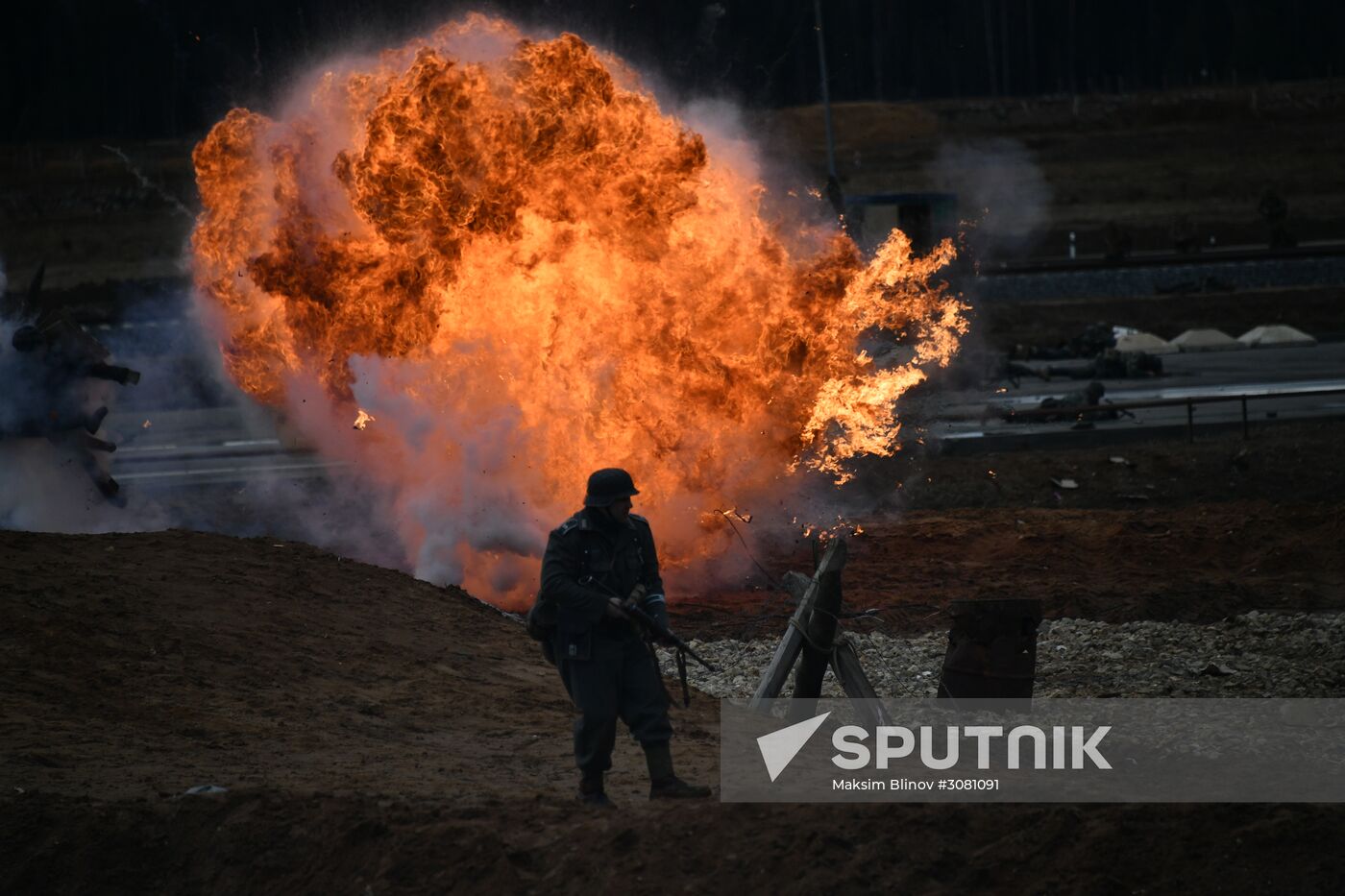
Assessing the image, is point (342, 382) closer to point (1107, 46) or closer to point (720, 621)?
point (720, 621)

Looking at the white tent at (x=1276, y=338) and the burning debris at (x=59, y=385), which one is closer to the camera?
the burning debris at (x=59, y=385)

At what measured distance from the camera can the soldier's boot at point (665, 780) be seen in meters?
8.74

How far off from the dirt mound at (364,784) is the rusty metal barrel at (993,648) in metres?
1.91

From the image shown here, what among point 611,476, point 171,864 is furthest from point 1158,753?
point 171,864

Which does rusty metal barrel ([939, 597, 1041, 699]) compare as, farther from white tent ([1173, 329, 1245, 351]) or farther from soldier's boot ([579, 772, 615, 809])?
white tent ([1173, 329, 1245, 351])

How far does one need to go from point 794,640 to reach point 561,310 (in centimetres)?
642

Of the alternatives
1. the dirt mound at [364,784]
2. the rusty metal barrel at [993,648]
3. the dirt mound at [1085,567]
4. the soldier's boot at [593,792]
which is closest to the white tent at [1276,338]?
the dirt mound at [1085,567]

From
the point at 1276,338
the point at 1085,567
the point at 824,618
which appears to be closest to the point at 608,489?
the point at 824,618

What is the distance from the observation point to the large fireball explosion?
16.4 metres

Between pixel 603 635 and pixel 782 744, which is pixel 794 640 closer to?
pixel 782 744

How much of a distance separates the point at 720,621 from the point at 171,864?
8.09m

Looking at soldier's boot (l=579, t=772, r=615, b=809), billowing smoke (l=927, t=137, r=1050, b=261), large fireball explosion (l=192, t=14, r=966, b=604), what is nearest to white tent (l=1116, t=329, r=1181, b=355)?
billowing smoke (l=927, t=137, r=1050, b=261)

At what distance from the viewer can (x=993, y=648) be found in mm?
10945

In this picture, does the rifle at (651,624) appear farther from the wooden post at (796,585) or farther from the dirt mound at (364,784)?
the wooden post at (796,585)
